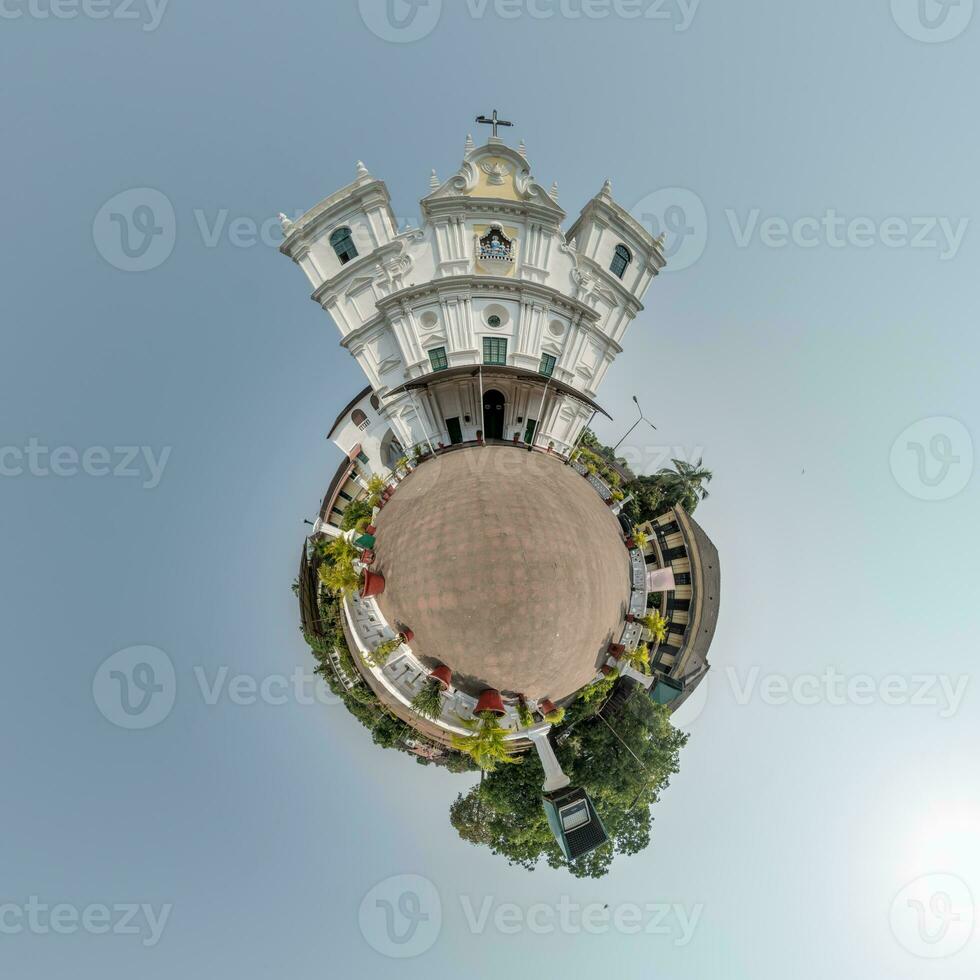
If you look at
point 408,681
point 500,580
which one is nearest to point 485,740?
point 408,681

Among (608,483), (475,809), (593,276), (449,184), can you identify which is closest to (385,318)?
(449,184)

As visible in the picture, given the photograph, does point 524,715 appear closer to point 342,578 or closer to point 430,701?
point 430,701

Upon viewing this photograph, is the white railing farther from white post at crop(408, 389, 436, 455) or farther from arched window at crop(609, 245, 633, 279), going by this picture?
arched window at crop(609, 245, 633, 279)

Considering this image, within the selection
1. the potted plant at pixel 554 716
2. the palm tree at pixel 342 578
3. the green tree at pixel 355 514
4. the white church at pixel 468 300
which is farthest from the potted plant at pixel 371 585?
the potted plant at pixel 554 716

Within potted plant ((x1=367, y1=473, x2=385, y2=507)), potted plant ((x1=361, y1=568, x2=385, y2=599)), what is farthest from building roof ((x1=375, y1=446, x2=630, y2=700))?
potted plant ((x1=367, y1=473, x2=385, y2=507))

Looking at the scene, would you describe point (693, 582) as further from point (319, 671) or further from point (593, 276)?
point (319, 671)

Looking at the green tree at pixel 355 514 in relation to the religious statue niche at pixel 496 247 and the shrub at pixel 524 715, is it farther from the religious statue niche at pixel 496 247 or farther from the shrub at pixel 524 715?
the religious statue niche at pixel 496 247
